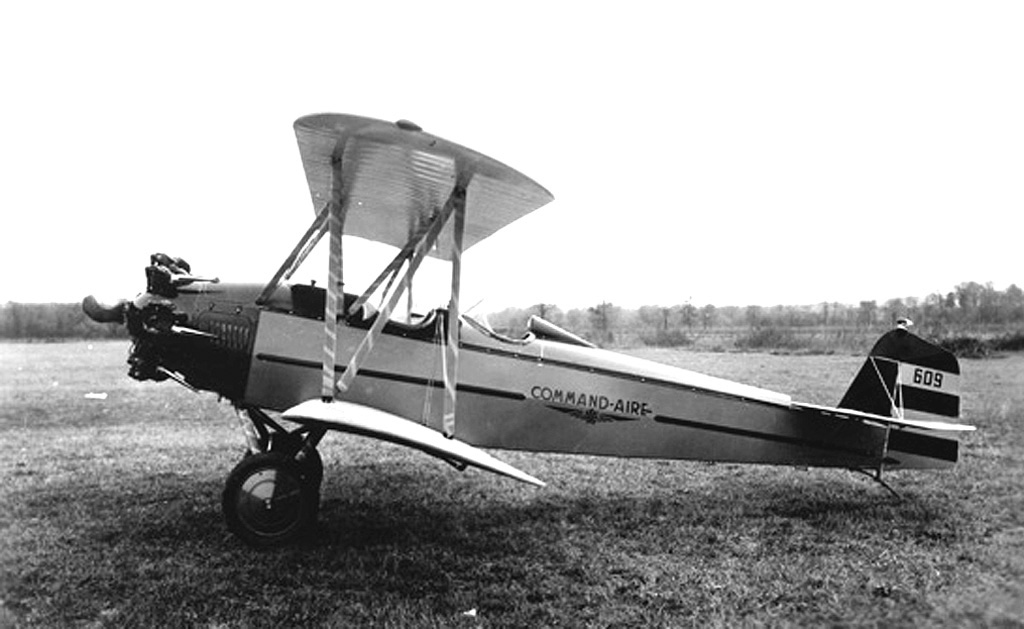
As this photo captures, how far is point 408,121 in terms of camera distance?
12.8 feet

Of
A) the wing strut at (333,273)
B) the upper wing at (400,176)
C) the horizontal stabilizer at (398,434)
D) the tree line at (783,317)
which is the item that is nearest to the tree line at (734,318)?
the tree line at (783,317)

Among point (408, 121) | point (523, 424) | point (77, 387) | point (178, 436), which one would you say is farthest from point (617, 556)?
point (77, 387)

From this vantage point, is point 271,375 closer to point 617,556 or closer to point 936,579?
point 617,556

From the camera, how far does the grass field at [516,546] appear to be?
3.80 meters

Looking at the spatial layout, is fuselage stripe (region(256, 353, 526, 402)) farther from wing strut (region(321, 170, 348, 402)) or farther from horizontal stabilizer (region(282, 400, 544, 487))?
horizontal stabilizer (region(282, 400, 544, 487))

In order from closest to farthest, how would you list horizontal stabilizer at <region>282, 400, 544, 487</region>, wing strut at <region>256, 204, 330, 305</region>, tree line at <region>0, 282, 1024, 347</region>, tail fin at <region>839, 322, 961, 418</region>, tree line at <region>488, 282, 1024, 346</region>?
horizontal stabilizer at <region>282, 400, 544, 487</region>, wing strut at <region>256, 204, 330, 305</region>, tail fin at <region>839, 322, 961, 418</region>, tree line at <region>488, 282, 1024, 346</region>, tree line at <region>0, 282, 1024, 347</region>

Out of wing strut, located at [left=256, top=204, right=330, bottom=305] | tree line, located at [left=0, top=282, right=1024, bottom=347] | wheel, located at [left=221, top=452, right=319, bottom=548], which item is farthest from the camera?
tree line, located at [left=0, top=282, right=1024, bottom=347]

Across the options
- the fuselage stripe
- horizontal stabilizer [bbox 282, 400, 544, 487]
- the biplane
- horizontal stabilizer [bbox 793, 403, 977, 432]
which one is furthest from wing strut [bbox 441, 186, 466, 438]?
horizontal stabilizer [bbox 793, 403, 977, 432]

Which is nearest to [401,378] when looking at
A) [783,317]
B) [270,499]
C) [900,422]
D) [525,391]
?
[525,391]

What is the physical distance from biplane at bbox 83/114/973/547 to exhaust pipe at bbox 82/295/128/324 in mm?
13

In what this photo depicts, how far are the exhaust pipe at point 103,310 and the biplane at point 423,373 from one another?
0.5 inches

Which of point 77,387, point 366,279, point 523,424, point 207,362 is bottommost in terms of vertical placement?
point 77,387

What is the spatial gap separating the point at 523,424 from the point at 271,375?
1961 mm

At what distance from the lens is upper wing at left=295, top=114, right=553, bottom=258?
13.9 ft
